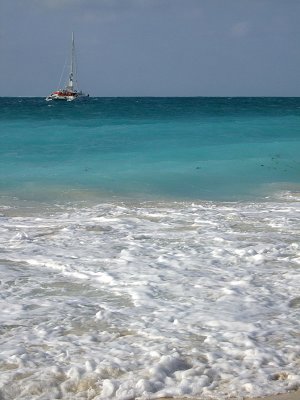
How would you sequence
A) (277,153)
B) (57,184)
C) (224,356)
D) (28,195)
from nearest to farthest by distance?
1. (224,356)
2. (28,195)
3. (57,184)
4. (277,153)

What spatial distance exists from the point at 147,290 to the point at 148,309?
519mm

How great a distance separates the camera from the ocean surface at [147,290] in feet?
13.4

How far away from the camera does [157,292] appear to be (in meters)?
5.79

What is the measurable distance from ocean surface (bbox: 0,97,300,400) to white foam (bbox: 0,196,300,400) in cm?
1

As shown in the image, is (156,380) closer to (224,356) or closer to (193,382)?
(193,382)

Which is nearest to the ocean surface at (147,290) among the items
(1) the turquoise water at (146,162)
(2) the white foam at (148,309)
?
(2) the white foam at (148,309)

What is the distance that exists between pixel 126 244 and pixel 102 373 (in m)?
3.66

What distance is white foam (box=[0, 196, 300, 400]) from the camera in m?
4.03

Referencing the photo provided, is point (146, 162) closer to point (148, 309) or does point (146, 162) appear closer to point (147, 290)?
point (147, 290)

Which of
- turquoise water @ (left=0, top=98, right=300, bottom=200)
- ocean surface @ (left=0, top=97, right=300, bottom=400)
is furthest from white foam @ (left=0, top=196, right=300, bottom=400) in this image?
turquoise water @ (left=0, top=98, right=300, bottom=200)

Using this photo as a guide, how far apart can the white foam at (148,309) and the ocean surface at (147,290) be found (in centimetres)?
1

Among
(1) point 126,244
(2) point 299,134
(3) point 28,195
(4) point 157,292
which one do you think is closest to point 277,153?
(2) point 299,134

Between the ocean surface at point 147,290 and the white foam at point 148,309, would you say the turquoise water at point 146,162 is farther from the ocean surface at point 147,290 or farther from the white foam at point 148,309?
the white foam at point 148,309

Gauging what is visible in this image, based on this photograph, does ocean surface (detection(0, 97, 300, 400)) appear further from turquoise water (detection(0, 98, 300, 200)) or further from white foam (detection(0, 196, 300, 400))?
turquoise water (detection(0, 98, 300, 200))
